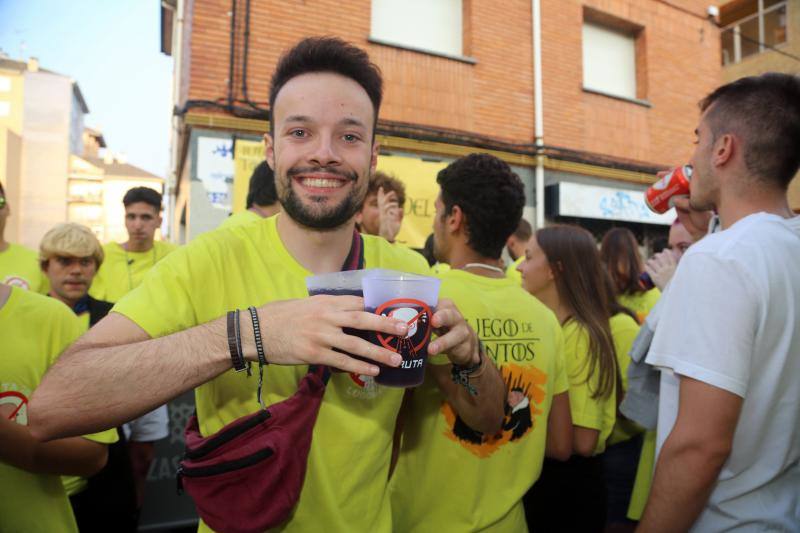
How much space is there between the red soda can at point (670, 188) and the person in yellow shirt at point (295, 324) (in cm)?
191

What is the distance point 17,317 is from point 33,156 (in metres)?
55.8

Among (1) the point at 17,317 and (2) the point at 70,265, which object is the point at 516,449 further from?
(2) the point at 70,265

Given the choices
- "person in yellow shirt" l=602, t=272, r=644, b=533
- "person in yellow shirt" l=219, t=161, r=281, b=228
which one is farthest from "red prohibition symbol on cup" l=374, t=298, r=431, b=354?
"person in yellow shirt" l=219, t=161, r=281, b=228

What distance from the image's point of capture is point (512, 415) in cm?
219

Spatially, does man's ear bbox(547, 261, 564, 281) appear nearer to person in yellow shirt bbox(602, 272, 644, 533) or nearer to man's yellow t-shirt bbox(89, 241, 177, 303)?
person in yellow shirt bbox(602, 272, 644, 533)

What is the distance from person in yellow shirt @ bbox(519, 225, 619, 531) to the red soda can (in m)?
0.51

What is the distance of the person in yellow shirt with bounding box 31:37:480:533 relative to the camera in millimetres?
1219

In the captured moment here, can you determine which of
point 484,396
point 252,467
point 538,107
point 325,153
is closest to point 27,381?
point 252,467

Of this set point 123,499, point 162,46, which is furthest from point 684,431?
point 162,46

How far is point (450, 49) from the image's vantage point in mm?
9031

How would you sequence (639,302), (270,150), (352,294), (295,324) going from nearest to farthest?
(295,324), (352,294), (270,150), (639,302)

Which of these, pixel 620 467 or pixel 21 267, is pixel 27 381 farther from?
pixel 620 467

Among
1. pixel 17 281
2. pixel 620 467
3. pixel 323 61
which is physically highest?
pixel 323 61

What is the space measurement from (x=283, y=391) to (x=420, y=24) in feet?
28.0
